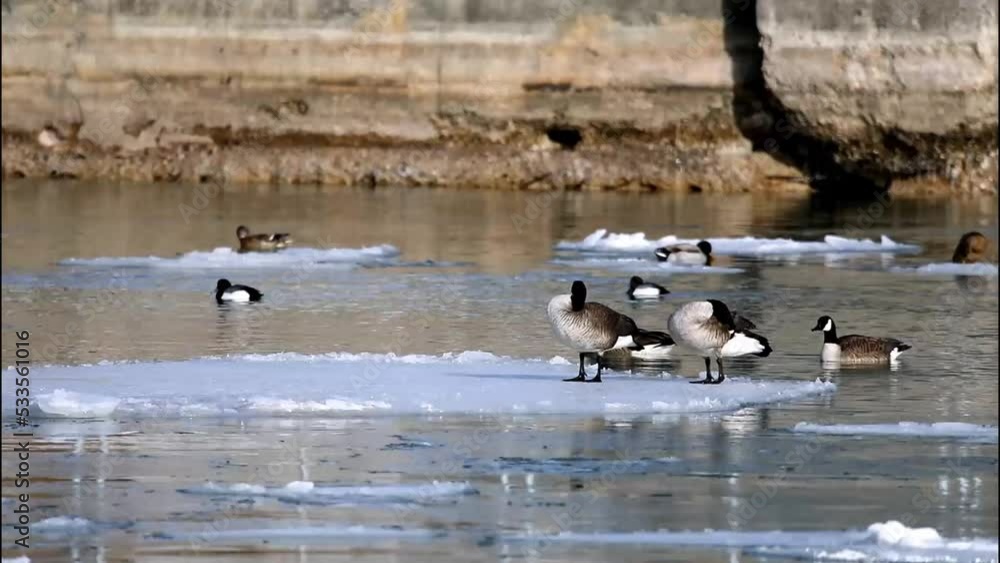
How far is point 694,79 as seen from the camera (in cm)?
3900

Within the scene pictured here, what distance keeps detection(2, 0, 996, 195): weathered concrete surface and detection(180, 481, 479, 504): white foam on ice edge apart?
27602mm

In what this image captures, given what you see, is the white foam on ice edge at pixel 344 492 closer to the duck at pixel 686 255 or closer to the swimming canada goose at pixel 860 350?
the swimming canada goose at pixel 860 350

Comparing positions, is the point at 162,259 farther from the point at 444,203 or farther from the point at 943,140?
the point at 943,140

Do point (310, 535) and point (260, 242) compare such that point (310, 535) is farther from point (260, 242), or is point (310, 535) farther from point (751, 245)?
point (751, 245)

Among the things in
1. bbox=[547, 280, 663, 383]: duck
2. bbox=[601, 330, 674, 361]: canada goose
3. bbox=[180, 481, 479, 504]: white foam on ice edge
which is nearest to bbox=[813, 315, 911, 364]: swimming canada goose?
bbox=[601, 330, 674, 361]: canada goose

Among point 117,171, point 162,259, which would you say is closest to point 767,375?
point 162,259

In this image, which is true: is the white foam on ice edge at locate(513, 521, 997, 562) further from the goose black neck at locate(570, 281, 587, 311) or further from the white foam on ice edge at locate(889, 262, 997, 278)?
the white foam on ice edge at locate(889, 262, 997, 278)

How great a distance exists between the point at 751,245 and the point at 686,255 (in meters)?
2.50

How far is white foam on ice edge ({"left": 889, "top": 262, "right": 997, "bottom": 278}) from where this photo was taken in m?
24.1

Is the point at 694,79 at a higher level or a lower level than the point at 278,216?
higher

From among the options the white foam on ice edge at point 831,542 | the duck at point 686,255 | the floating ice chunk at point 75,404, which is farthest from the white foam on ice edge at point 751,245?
the white foam on ice edge at point 831,542

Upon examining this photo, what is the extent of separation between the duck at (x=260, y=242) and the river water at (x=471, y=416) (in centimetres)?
43

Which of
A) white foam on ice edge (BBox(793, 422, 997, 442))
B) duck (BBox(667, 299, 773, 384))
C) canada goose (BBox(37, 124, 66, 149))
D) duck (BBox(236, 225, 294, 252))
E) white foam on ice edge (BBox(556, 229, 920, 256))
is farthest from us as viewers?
canada goose (BBox(37, 124, 66, 149))

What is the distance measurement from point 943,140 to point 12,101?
688 inches
